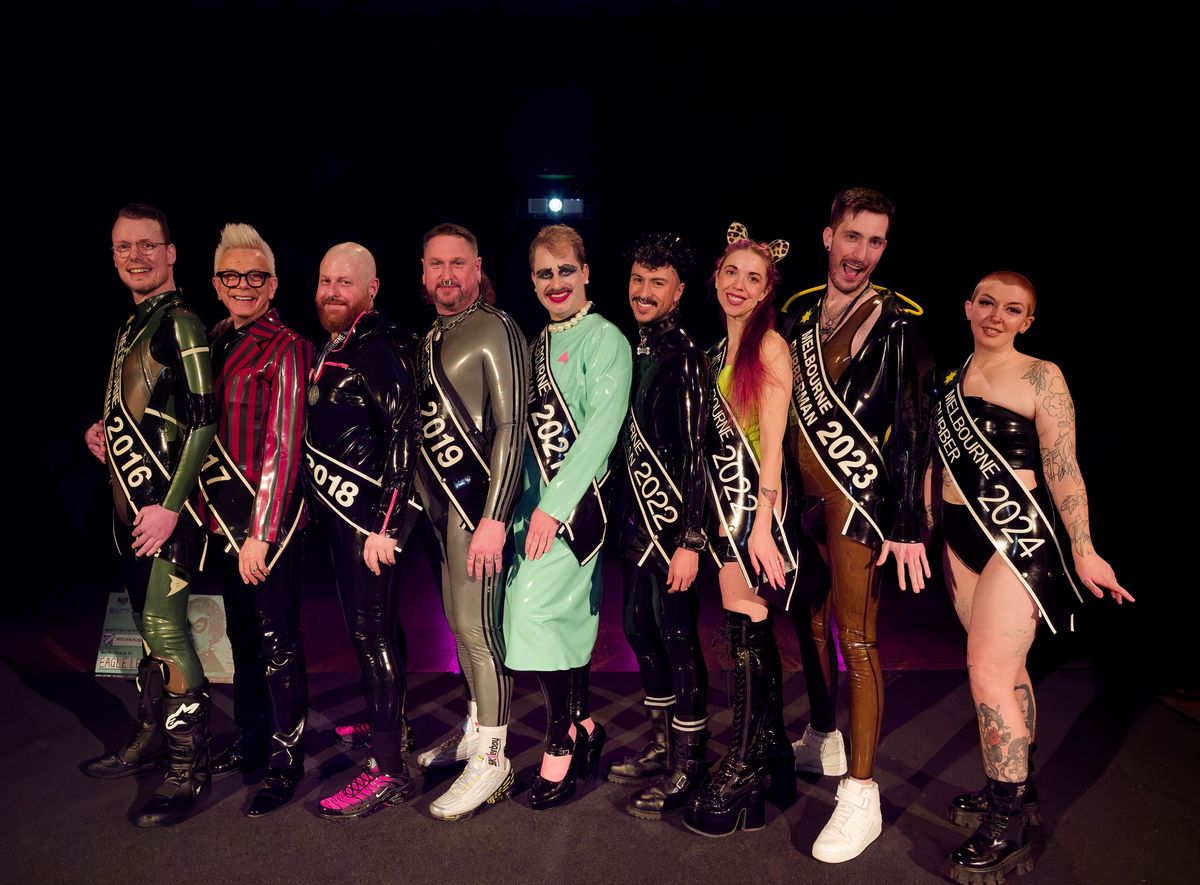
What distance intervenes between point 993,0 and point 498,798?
4175 millimetres

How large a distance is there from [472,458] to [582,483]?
13.5 inches

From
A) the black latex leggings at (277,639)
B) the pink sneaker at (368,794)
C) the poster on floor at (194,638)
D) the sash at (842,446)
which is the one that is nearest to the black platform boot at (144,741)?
the black latex leggings at (277,639)

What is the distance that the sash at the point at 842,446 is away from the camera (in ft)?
7.57

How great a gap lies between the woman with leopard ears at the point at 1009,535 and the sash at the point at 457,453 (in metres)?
1.37

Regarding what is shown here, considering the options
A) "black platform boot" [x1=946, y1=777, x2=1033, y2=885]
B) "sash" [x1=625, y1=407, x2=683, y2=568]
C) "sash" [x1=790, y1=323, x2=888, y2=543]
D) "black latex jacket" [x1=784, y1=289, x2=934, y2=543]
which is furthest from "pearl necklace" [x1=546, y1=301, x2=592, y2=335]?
"black platform boot" [x1=946, y1=777, x2=1033, y2=885]

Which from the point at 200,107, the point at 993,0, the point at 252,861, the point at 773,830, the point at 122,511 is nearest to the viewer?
the point at 252,861

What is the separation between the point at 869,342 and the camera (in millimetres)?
2293

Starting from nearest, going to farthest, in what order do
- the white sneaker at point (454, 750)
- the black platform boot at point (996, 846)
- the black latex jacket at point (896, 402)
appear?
the black platform boot at point (996, 846), the black latex jacket at point (896, 402), the white sneaker at point (454, 750)

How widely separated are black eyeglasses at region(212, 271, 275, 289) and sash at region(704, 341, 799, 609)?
1.48 m

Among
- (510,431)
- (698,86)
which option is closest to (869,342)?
(510,431)

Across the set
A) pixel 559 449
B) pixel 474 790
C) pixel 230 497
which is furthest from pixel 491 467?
pixel 474 790

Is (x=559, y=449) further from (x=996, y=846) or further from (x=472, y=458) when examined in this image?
(x=996, y=846)

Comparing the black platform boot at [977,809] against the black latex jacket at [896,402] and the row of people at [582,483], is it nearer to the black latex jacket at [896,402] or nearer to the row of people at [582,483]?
the row of people at [582,483]

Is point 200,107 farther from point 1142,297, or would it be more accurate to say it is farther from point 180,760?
point 1142,297
